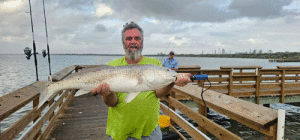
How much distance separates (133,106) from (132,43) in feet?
2.52

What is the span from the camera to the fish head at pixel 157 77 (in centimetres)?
209

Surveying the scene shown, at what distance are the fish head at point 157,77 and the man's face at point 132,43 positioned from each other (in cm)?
28

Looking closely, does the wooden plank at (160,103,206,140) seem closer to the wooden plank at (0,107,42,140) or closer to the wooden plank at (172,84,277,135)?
the wooden plank at (172,84,277,135)

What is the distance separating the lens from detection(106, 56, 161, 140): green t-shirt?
2.06 metres

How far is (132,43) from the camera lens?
7.12 feet

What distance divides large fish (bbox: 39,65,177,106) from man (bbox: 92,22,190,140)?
0.33 feet

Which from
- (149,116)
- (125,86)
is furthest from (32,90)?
(149,116)

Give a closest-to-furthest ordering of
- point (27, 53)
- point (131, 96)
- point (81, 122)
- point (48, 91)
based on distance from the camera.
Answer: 1. point (131, 96)
2. point (48, 91)
3. point (81, 122)
4. point (27, 53)

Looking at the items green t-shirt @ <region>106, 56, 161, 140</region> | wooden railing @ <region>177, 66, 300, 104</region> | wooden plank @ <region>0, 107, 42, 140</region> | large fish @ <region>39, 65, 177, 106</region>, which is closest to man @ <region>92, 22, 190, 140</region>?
green t-shirt @ <region>106, 56, 161, 140</region>

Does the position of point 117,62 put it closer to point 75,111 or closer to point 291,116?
point 75,111

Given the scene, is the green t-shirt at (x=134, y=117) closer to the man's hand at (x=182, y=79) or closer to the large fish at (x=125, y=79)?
the large fish at (x=125, y=79)

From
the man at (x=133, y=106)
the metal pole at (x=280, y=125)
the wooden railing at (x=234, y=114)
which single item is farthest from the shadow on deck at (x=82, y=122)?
the metal pole at (x=280, y=125)

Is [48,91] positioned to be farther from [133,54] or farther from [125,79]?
[133,54]

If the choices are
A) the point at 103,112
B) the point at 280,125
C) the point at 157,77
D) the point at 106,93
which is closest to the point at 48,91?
the point at 106,93
